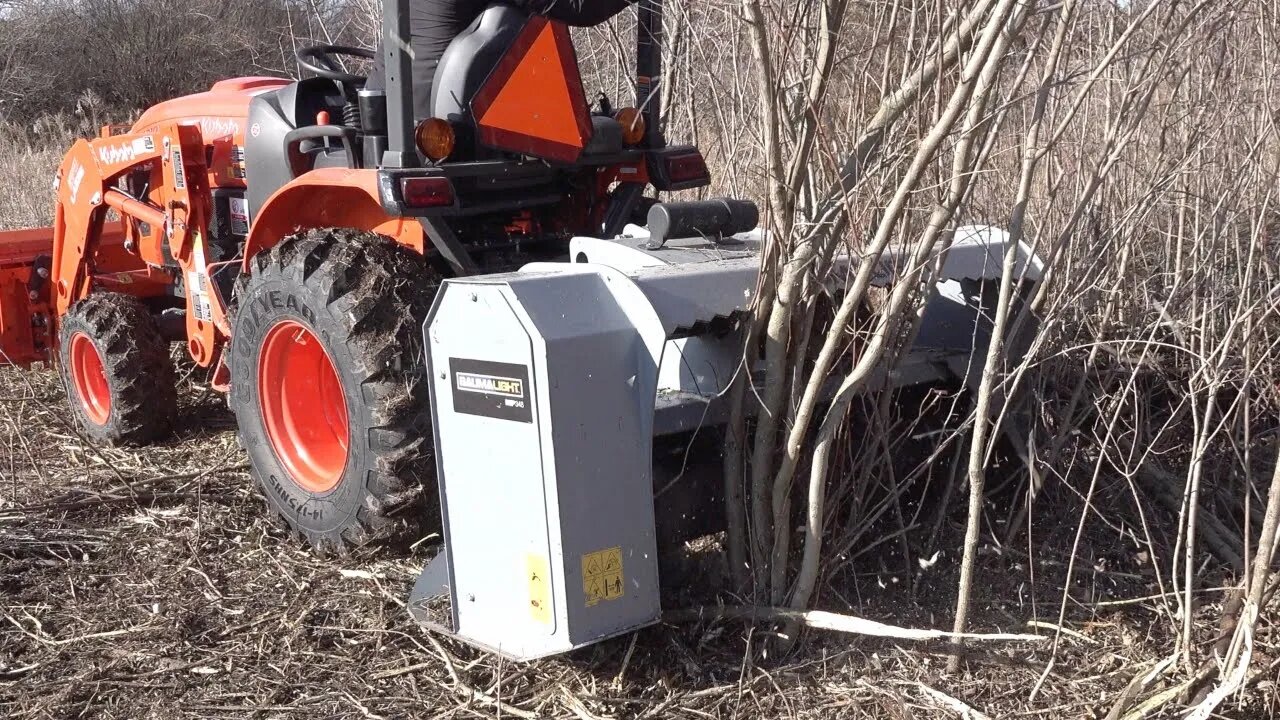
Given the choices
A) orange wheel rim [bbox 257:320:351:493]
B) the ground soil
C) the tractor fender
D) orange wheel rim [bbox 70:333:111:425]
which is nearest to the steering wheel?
the tractor fender

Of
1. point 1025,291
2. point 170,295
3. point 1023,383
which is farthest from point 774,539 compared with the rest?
point 170,295

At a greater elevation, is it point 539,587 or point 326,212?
point 326,212

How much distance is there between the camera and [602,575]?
2.76 metres

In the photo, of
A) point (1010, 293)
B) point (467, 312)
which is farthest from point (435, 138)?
point (1010, 293)

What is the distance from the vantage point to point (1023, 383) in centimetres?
354

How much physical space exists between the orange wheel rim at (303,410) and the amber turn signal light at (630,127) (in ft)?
4.20

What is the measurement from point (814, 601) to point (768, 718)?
15.7 inches

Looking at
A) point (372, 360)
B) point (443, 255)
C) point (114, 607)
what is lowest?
point (114, 607)

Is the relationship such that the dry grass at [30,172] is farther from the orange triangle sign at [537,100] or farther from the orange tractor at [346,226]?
the orange triangle sign at [537,100]

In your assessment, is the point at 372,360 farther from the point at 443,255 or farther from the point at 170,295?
the point at 170,295

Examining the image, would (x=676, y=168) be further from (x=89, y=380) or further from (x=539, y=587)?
(x=89, y=380)

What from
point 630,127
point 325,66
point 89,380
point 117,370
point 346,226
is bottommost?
point 89,380

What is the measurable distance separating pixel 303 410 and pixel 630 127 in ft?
4.78

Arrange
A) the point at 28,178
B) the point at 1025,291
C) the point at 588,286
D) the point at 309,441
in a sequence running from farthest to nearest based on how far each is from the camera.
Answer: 1. the point at 28,178
2. the point at 309,441
3. the point at 1025,291
4. the point at 588,286
